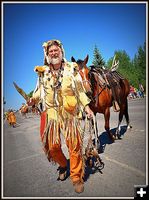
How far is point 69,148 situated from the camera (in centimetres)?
362

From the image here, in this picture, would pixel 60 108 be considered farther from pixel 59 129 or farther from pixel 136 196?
pixel 136 196

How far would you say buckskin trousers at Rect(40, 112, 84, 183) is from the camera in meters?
3.54

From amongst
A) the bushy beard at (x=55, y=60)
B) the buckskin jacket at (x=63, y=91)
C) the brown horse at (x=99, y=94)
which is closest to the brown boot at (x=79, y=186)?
the buckskin jacket at (x=63, y=91)

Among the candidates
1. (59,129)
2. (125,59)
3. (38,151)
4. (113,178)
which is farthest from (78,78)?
(125,59)

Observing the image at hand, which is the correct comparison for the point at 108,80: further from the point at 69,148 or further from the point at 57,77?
the point at 69,148

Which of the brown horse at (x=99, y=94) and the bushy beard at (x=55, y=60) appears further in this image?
the brown horse at (x=99, y=94)

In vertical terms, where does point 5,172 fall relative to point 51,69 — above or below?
below

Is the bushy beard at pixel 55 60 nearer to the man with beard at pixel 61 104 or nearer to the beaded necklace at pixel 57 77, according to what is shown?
the man with beard at pixel 61 104

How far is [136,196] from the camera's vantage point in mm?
2953

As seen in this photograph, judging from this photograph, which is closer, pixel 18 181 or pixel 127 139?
pixel 18 181

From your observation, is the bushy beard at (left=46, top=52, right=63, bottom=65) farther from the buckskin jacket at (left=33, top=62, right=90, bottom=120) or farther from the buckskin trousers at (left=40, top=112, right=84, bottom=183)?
the buckskin trousers at (left=40, top=112, right=84, bottom=183)

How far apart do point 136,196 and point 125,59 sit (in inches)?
1715

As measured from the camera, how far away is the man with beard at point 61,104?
358 centimetres

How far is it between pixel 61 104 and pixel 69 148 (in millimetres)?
741
